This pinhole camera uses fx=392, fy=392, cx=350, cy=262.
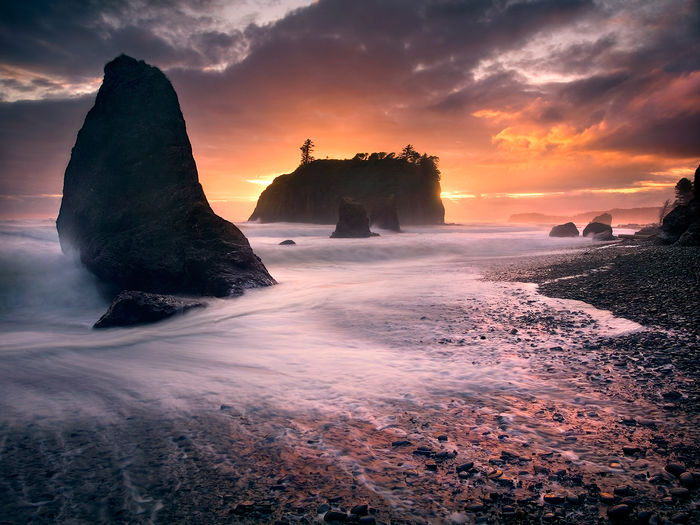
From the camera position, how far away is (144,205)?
13562 mm

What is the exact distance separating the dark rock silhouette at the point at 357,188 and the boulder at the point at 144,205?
235 feet

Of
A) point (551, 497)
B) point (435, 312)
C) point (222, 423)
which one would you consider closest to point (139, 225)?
point (435, 312)

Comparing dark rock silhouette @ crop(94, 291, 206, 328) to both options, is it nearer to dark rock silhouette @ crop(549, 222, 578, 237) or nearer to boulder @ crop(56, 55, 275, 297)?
boulder @ crop(56, 55, 275, 297)

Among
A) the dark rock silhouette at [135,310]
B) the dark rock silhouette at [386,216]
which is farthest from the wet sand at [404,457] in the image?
the dark rock silhouette at [386,216]

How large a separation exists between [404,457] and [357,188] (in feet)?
290

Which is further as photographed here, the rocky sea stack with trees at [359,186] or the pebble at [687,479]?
the rocky sea stack with trees at [359,186]

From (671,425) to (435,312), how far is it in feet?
18.0

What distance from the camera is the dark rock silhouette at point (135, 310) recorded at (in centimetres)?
946

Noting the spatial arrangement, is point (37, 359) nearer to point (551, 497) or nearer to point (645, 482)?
point (551, 497)

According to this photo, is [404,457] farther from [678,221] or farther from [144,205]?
[678,221]

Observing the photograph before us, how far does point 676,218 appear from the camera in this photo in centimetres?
2112

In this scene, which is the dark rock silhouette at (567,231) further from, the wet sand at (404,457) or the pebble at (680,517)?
the pebble at (680,517)

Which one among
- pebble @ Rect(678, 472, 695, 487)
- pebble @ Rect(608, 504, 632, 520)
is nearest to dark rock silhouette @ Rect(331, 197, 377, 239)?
pebble @ Rect(678, 472, 695, 487)

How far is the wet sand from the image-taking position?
2.80 m
